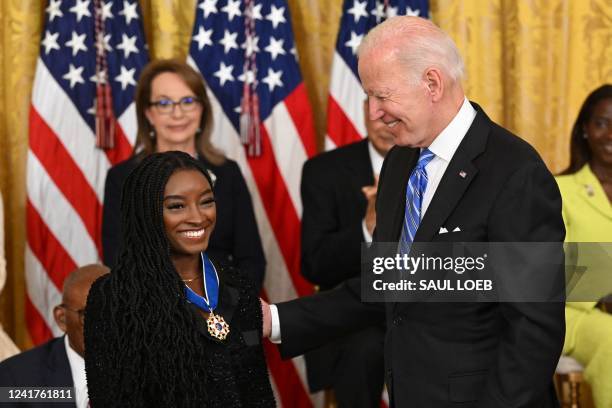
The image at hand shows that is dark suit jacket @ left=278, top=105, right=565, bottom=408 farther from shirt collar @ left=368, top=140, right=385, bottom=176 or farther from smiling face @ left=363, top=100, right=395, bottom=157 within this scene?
shirt collar @ left=368, top=140, right=385, bottom=176

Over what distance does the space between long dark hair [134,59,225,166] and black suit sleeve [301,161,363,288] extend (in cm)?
51

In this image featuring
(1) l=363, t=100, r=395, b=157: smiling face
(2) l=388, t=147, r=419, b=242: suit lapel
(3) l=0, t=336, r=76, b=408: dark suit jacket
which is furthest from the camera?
(1) l=363, t=100, r=395, b=157: smiling face

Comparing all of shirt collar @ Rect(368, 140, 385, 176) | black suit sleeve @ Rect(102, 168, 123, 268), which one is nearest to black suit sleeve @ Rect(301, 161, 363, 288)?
shirt collar @ Rect(368, 140, 385, 176)

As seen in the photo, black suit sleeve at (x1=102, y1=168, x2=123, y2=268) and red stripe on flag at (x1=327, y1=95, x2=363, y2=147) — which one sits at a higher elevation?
red stripe on flag at (x1=327, y1=95, x2=363, y2=147)

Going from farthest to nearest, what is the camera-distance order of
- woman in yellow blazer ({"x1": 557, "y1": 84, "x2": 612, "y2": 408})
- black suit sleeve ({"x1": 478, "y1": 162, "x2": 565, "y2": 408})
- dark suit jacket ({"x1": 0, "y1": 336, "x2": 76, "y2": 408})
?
woman in yellow blazer ({"x1": 557, "y1": 84, "x2": 612, "y2": 408})
dark suit jacket ({"x1": 0, "y1": 336, "x2": 76, "y2": 408})
black suit sleeve ({"x1": 478, "y1": 162, "x2": 565, "y2": 408})

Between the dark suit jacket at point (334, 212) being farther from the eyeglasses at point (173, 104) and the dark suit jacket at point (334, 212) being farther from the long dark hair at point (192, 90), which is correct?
the eyeglasses at point (173, 104)

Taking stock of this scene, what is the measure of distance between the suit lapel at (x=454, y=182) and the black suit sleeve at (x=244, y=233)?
232 cm

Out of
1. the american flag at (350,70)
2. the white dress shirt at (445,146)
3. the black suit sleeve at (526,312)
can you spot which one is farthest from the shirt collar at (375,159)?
the black suit sleeve at (526,312)

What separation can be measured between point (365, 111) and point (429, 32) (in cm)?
242

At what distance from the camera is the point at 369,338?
4.86 metres

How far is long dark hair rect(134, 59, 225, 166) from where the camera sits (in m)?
5.27

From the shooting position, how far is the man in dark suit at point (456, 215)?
294 centimetres
